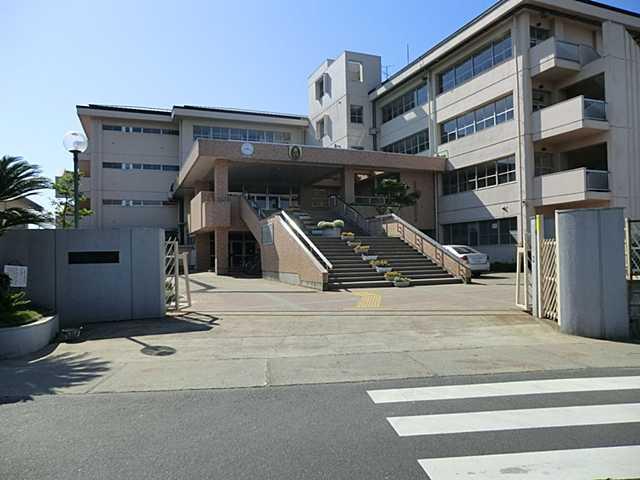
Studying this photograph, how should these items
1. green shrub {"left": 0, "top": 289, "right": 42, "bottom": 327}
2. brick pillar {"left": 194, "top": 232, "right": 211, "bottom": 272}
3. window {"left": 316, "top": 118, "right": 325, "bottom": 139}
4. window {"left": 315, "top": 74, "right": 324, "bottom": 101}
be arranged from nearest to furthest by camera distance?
green shrub {"left": 0, "top": 289, "right": 42, "bottom": 327}
brick pillar {"left": 194, "top": 232, "right": 211, "bottom": 272}
window {"left": 316, "top": 118, "right": 325, "bottom": 139}
window {"left": 315, "top": 74, "right": 324, "bottom": 101}

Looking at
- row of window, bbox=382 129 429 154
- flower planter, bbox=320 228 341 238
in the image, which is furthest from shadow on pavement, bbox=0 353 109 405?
row of window, bbox=382 129 429 154

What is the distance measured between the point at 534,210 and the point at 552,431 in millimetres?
24047

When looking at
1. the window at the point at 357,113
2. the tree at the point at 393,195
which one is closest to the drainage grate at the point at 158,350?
the tree at the point at 393,195

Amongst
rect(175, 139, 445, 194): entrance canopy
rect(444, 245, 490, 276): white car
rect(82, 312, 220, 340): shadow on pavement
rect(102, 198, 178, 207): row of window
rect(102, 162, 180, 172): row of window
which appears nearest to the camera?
rect(82, 312, 220, 340): shadow on pavement

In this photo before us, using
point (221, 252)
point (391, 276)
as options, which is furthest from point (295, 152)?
point (391, 276)

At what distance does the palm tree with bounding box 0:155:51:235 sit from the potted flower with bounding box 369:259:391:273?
1262 centimetres

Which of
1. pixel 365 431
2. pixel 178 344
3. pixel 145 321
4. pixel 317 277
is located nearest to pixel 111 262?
pixel 145 321

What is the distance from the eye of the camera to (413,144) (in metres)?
35.9

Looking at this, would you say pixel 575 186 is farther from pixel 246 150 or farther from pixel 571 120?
pixel 246 150

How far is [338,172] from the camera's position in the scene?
3088 centimetres

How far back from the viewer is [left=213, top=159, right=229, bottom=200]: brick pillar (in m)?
25.8

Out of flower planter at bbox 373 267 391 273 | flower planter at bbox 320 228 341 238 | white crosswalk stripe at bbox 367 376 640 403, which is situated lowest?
white crosswalk stripe at bbox 367 376 640 403

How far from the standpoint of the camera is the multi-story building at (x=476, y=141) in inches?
976

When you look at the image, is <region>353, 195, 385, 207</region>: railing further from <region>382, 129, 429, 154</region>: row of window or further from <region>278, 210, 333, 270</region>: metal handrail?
<region>278, 210, 333, 270</region>: metal handrail
